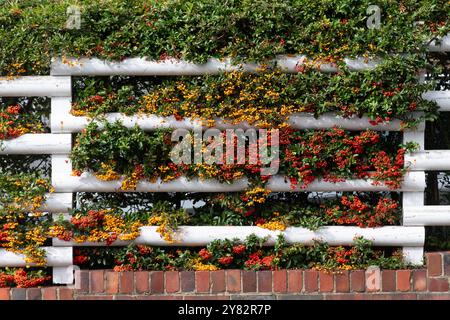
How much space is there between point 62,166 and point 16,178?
39 cm

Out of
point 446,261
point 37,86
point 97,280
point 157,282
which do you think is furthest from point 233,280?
point 37,86

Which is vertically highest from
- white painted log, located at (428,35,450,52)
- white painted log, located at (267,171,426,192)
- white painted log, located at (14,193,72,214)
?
white painted log, located at (428,35,450,52)

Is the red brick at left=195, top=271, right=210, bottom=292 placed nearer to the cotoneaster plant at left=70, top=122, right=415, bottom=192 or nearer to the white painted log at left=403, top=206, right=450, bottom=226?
the cotoneaster plant at left=70, top=122, right=415, bottom=192

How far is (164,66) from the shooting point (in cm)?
541

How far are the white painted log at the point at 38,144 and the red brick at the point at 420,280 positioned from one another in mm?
3042

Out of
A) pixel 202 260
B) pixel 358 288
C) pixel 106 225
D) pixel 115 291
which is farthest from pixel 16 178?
pixel 358 288

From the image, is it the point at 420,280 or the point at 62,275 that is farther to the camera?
the point at 62,275

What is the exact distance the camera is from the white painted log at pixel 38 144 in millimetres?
5453

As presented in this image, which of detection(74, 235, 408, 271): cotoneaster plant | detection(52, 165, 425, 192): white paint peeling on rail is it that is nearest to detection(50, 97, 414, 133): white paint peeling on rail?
detection(52, 165, 425, 192): white paint peeling on rail

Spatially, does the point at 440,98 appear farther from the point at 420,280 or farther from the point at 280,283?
the point at 280,283

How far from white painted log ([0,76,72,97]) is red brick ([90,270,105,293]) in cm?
150

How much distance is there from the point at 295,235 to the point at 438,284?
1.24m

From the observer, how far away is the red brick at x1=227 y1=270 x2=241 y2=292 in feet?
17.8

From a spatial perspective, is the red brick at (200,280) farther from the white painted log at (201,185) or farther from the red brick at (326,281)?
the red brick at (326,281)
